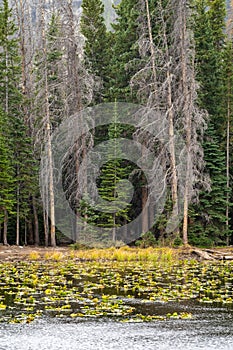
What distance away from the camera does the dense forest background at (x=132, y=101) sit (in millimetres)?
25109

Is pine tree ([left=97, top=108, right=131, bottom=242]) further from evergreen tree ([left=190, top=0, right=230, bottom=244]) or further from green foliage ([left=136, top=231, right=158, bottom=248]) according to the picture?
evergreen tree ([left=190, top=0, right=230, bottom=244])

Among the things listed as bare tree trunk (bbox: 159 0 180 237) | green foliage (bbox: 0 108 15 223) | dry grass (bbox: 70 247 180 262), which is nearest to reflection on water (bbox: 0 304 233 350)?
dry grass (bbox: 70 247 180 262)

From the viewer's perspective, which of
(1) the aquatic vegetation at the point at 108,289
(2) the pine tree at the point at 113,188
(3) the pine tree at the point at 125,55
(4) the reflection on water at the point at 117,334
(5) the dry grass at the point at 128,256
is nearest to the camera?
(4) the reflection on water at the point at 117,334

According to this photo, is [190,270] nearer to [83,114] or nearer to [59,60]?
[83,114]

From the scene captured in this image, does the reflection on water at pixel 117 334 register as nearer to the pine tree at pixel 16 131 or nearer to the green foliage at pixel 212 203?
the pine tree at pixel 16 131

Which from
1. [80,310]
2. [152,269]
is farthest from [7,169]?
[80,310]

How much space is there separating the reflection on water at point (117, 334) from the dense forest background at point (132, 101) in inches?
633

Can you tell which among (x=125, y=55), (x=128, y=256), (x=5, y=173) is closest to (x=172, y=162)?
(x=128, y=256)

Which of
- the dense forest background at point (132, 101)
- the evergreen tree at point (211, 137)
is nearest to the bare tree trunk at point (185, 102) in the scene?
the dense forest background at point (132, 101)

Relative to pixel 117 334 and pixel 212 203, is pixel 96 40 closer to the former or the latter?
pixel 212 203

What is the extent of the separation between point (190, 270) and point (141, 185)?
13.1 metres

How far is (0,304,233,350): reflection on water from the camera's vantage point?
685 centimetres

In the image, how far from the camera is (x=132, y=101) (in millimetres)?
28891

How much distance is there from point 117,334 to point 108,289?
4.09 meters
